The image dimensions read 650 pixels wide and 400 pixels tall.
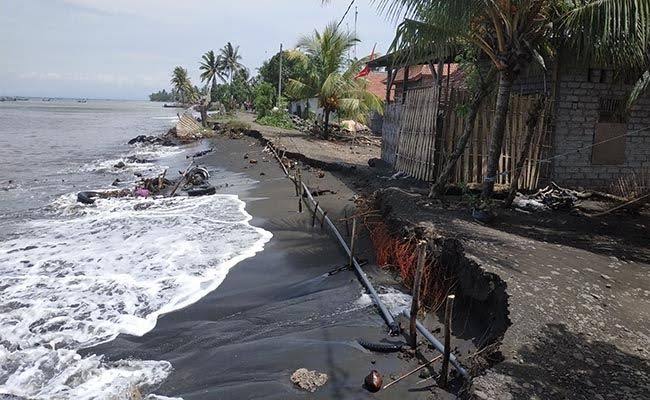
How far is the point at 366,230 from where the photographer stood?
30.1ft

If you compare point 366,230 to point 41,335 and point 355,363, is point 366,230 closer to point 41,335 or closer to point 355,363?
point 355,363

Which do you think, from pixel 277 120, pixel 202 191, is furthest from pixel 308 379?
pixel 277 120

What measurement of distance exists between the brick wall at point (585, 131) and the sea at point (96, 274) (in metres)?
6.62

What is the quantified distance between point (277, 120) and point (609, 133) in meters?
25.4

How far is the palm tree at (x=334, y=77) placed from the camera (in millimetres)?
23250

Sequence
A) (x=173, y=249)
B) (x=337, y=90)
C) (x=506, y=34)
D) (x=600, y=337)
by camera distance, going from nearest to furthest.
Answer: (x=600, y=337)
(x=506, y=34)
(x=173, y=249)
(x=337, y=90)

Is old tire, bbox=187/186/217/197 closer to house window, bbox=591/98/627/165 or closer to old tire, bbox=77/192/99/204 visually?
old tire, bbox=77/192/99/204

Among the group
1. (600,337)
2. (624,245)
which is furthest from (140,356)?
(624,245)

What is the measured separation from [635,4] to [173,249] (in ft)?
27.7

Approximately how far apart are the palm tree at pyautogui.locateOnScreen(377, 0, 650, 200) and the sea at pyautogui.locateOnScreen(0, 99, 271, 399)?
483 cm

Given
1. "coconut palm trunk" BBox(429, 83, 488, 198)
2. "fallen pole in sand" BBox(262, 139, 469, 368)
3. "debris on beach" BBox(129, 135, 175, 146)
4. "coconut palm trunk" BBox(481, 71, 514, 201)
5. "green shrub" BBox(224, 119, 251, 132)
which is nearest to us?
"fallen pole in sand" BBox(262, 139, 469, 368)

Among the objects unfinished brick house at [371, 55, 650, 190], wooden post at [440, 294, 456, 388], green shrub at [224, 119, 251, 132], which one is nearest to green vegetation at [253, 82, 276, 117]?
green shrub at [224, 119, 251, 132]

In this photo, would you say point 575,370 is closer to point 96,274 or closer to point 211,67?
point 96,274

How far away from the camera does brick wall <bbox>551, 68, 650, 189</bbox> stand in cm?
1040
